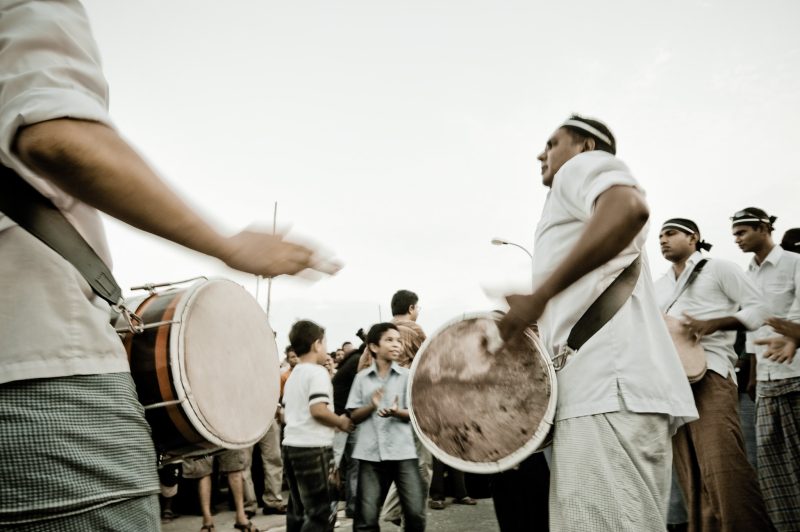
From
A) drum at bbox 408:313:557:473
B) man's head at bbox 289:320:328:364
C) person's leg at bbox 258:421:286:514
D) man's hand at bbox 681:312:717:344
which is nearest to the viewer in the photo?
drum at bbox 408:313:557:473

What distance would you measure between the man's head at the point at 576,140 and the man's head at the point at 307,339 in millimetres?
3510

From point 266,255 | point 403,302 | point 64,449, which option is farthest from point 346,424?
point 64,449

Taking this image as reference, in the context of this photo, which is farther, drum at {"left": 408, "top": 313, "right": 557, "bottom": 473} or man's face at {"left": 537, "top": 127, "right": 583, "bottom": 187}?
man's face at {"left": 537, "top": 127, "right": 583, "bottom": 187}

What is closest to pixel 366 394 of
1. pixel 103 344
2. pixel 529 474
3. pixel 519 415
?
pixel 529 474

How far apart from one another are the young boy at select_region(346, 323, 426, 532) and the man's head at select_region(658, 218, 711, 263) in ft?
8.17

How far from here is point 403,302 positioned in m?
6.06

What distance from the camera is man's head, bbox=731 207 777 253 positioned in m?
4.85

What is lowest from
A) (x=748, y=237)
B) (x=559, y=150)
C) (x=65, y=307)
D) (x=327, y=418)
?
(x=327, y=418)

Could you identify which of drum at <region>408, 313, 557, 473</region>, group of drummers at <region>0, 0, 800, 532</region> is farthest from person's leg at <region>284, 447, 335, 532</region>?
drum at <region>408, 313, 557, 473</region>

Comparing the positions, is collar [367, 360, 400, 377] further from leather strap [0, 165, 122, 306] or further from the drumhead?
leather strap [0, 165, 122, 306]

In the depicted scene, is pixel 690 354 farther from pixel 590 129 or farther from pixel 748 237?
pixel 590 129

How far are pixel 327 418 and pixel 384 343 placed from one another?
863mm

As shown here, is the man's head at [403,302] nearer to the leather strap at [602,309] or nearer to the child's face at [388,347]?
the child's face at [388,347]

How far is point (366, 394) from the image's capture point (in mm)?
5039
